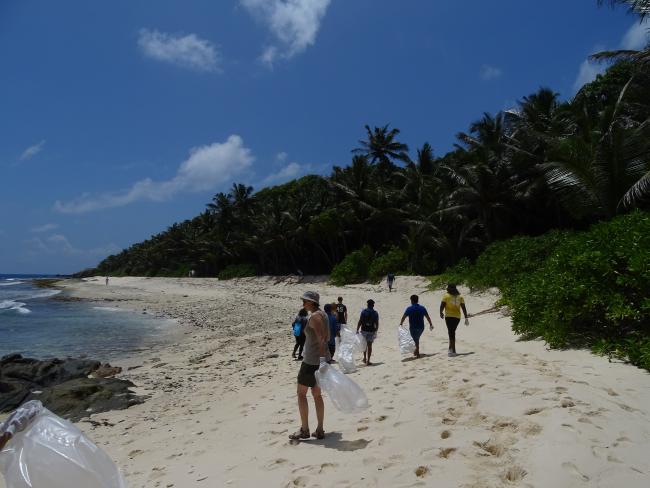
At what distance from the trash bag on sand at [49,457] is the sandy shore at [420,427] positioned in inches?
60.9

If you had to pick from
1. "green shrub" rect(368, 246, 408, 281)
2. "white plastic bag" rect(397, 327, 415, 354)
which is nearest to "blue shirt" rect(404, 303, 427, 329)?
"white plastic bag" rect(397, 327, 415, 354)

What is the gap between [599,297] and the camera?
22.1ft

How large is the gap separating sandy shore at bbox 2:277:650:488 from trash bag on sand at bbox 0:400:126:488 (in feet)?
5.07

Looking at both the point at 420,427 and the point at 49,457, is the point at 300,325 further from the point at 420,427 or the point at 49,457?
the point at 49,457

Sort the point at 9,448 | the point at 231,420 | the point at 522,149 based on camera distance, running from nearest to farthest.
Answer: the point at 9,448 → the point at 231,420 → the point at 522,149

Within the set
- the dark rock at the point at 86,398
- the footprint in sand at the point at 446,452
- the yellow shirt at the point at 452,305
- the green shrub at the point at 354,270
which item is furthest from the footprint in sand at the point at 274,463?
the green shrub at the point at 354,270

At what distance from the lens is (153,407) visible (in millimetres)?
7688

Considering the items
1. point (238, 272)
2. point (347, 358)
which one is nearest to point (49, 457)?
point (347, 358)

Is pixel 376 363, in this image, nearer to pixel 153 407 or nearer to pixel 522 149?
pixel 153 407

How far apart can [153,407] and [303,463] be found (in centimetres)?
458

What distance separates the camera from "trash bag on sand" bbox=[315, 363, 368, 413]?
4.49 meters

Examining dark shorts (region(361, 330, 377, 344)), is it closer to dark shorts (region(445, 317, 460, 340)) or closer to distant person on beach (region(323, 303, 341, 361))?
distant person on beach (region(323, 303, 341, 361))

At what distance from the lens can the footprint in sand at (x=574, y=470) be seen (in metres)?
3.17

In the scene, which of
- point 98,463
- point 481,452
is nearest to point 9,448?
point 98,463
